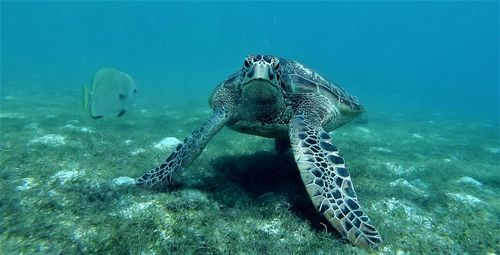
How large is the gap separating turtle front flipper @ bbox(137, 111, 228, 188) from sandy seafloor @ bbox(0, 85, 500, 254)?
189mm

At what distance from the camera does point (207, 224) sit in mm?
3549

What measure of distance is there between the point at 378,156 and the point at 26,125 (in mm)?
9431

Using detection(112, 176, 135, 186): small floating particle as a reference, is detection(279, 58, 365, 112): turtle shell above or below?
above

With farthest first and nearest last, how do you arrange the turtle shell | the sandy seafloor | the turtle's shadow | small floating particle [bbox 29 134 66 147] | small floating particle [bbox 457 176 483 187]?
small floating particle [bbox 29 134 66 147] → small floating particle [bbox 457 176 483 187] → the turtle shell → the turtle's shadow → the sandy seafloor

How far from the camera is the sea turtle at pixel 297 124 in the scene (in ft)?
11.1

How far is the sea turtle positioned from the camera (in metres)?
3.38

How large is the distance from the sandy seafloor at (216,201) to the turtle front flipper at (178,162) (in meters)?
0.19

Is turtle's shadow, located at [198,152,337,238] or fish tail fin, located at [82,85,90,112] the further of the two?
fish tail fin, located at [82,85,90,112]

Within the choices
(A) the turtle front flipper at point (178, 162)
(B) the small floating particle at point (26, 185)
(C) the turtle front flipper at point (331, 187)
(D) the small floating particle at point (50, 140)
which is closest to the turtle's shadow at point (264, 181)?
(C) the turtle front flipper at point (331, 187)

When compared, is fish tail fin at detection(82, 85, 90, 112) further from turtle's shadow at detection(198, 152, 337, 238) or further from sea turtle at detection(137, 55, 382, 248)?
turtle's shadow at detection(198, 152, 337, 238)

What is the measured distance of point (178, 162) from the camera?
4.49 m

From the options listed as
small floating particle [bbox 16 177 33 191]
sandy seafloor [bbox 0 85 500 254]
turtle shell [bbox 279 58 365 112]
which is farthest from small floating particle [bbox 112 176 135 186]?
turtle shell [bbox 279 58 365 112]

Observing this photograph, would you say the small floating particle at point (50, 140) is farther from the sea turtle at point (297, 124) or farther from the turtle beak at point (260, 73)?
the turtle beak at point (260, 73)

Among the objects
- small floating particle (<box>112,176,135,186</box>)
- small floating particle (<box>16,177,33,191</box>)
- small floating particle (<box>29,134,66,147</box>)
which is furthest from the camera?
small floating particle (<box>29,134,66,147</box>)
